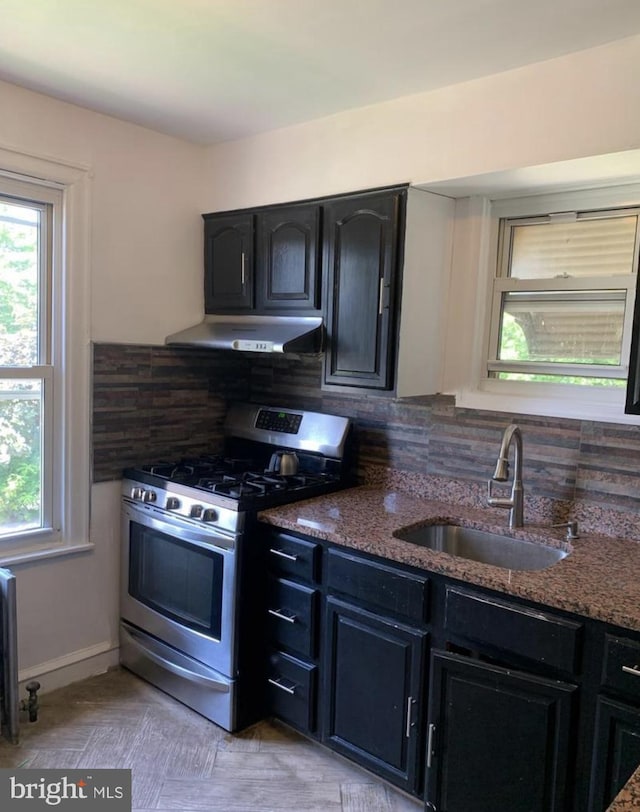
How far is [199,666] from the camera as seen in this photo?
2.47 m

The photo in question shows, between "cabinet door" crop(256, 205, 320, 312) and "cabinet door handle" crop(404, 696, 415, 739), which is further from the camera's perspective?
"cabinet door" crop(256, 205, 320, 312)

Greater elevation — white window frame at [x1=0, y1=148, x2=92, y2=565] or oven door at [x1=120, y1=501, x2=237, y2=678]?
white window frame at [x1=0, y1=148, x2=92, y2=565]

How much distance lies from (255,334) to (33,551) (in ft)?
4.32

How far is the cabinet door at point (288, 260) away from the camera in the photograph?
8.46ft

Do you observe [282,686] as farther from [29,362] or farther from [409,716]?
[29,362]

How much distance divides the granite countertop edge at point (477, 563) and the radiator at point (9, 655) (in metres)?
0.95

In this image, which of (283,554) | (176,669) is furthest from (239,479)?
(176,669)

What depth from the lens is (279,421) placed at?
9.94 ft

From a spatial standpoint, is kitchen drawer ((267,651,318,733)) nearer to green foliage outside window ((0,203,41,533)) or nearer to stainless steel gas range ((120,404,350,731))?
stainless steel gas range ((120,404,350,731))

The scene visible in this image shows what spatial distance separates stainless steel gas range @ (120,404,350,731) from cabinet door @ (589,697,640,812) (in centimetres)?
126

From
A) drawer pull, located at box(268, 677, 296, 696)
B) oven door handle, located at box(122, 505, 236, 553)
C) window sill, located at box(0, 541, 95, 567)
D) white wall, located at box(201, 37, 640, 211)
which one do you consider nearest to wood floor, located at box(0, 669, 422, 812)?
drawer pull, located at box(268, 677, 296, 696)

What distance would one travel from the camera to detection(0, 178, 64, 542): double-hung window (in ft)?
8.13

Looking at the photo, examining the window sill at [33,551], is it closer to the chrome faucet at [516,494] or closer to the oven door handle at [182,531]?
the oven door handle at [182,531]

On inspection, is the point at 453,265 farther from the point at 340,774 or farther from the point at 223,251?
the point at 340,774
